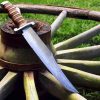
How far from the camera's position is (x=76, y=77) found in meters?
1.76

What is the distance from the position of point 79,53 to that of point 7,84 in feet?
1.53

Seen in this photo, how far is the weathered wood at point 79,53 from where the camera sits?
1.96 meters

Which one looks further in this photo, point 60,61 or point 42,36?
point 60,61

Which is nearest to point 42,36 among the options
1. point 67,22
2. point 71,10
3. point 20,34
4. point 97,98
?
point 20,34

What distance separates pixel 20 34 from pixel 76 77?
322mm

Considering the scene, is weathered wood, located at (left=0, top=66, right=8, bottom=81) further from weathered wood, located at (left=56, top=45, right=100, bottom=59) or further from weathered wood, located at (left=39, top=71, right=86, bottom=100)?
weathered wood, located at (left=56, top=45, right=100, bottom=59)

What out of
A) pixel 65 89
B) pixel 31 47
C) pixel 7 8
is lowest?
pixel 65 89

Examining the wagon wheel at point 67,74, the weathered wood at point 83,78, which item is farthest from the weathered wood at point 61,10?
the weathered wood at point 83,78

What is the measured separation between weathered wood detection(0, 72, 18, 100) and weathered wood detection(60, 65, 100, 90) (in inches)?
9.4

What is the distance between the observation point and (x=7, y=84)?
1.67 m

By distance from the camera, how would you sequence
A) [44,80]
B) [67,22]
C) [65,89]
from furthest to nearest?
[67,22] → [44,80] → [65,89]

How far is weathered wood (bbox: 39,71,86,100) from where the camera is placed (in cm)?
159

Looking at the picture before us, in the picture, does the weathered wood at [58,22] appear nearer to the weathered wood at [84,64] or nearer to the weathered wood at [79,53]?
the weathered wood at [79,53]

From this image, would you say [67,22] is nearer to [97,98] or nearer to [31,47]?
[97,98]
